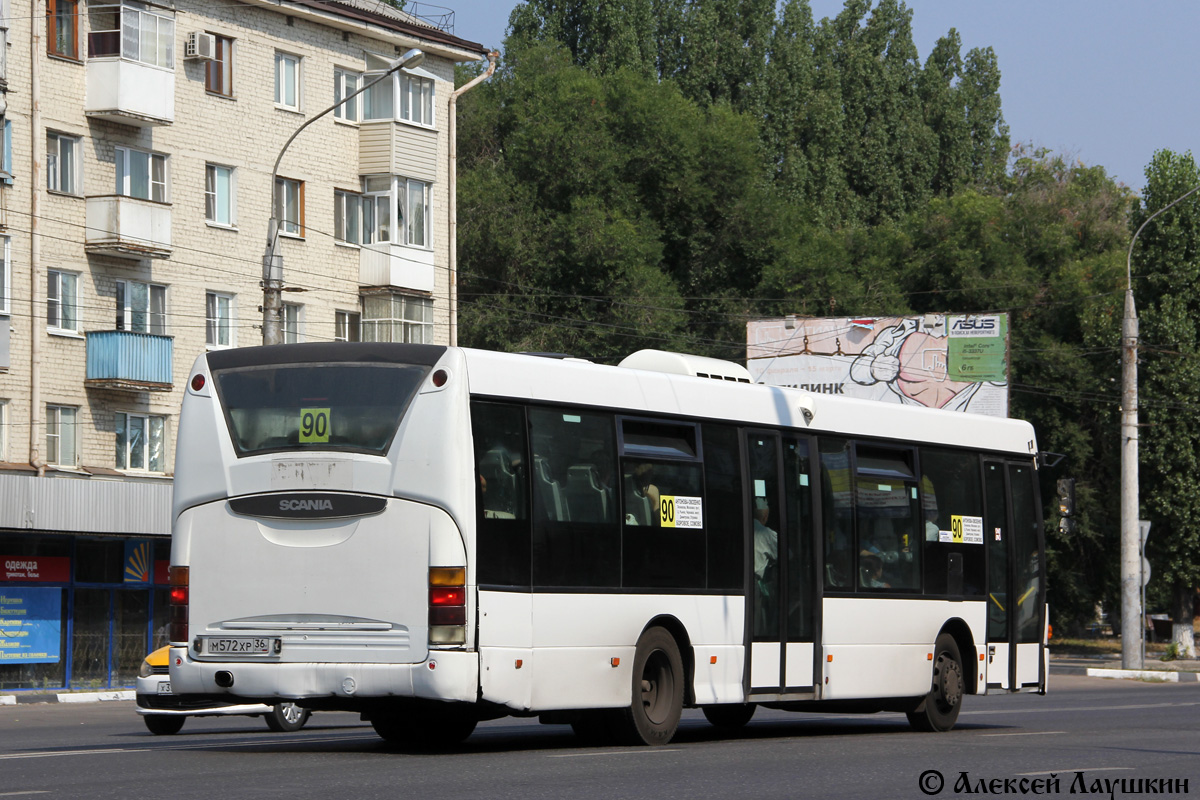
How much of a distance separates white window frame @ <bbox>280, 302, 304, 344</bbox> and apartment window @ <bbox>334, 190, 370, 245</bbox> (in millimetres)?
2167

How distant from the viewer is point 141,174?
3878 centimetres

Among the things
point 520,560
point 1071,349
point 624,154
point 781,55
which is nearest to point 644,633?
point 520,560

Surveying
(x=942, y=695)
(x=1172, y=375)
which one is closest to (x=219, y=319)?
(x=1172, y=375)

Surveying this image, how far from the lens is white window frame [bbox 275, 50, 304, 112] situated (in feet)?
139

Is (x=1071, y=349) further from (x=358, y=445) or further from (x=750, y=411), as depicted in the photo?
(x=358, y=445)

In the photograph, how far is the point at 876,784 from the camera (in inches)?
440

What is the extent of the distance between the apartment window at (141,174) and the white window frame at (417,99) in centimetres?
738

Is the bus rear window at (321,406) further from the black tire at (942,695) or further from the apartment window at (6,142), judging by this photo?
the apartment window at (6,142)

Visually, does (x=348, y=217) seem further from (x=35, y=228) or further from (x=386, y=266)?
(x=35, y=228)

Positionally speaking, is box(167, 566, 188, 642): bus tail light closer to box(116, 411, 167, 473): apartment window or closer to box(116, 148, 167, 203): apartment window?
box(116, 411, 167, 473): apartment window

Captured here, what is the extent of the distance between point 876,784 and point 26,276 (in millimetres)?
28562

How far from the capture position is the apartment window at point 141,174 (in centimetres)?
3838

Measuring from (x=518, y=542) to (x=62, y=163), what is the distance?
89.2 ft

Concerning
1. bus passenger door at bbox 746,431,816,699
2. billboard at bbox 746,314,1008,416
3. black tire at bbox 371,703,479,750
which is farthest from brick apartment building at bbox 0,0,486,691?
Result: black tire at bbox 371,703,479,750
